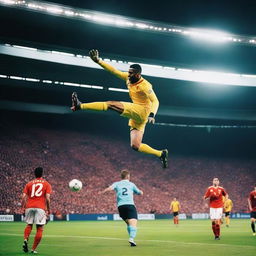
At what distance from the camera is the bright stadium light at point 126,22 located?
27.2 meters

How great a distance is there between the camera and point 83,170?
40250 mm

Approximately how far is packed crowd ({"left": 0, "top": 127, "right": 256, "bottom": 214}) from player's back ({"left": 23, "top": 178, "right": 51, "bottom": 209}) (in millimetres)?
22825

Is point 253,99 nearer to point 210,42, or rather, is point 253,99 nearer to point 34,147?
point 210,42

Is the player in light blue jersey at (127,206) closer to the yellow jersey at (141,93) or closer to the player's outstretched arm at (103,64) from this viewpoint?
the yellow jersey at (141,93)

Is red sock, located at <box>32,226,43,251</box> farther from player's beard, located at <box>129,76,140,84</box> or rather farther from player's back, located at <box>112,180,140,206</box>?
player's beard, located at <box>129,76,140,84</box>

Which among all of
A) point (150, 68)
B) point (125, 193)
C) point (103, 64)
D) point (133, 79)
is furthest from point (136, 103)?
point (150, 68)

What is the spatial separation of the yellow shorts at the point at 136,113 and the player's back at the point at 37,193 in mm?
2767

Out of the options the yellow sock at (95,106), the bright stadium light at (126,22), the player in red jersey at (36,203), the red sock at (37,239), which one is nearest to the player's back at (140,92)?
the yellow sock at (95,106)

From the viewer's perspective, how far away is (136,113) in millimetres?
9570

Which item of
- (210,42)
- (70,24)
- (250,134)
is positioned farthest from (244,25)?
(250,134)

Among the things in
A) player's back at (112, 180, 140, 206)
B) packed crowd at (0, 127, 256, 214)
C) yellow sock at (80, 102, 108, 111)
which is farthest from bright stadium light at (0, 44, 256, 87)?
yellow sock at (80, 102, 108, 111)

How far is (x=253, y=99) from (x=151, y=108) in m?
36.2

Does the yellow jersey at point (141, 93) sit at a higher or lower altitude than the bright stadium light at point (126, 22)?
lower

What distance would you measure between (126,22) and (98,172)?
1566 cm
